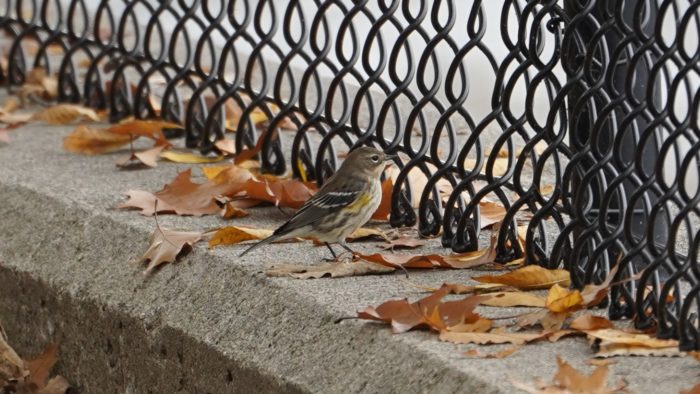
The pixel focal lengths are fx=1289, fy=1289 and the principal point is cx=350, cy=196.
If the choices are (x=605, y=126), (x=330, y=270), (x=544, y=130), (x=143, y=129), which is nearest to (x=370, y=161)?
(x=330, y=270)

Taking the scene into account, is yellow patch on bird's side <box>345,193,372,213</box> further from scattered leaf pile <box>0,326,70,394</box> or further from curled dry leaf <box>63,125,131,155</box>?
curled dry leaf <box>63,125,131,155</box>

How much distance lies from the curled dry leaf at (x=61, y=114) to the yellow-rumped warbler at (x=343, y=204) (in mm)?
1872

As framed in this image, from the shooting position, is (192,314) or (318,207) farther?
(318,207)

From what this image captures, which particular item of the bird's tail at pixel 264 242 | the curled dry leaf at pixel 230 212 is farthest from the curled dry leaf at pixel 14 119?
the bird's tail at pixel 264 242

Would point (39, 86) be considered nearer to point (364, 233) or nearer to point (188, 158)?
point (188, 158)

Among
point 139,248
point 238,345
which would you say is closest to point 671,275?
point 238,345

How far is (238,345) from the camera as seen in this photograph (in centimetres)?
375

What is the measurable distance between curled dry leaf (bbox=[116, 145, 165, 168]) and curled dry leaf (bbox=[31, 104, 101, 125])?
694 millimetres

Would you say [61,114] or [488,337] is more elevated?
[61,114]

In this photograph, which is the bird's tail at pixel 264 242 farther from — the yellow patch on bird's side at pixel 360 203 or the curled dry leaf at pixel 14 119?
the curled dry leaf at pixel 14 119

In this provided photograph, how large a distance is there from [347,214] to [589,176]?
1131mm

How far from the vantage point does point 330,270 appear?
400cm

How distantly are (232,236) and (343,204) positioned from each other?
0.41 meters

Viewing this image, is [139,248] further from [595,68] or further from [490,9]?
[490,9]
